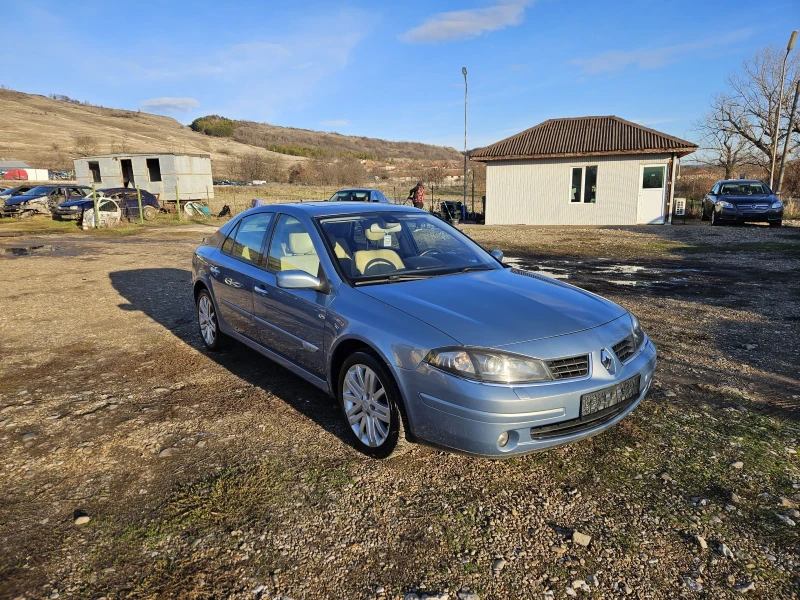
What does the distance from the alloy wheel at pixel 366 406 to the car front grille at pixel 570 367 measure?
37.9 inches

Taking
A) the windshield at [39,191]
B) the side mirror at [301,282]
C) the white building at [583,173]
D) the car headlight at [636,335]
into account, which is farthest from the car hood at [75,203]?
the car headlight at [636,335]

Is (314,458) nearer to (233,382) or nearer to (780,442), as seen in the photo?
(233,382)

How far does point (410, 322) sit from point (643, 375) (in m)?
1.49

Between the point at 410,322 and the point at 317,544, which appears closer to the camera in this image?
the point at 317,544

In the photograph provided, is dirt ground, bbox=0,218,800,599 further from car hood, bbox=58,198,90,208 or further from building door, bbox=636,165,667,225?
car hood, bbox=58,198,90,208

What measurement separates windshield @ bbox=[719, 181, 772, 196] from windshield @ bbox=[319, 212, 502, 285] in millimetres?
19250

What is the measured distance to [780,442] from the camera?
11.3 feet

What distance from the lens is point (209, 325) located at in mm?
5555

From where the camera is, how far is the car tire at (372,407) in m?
3.14

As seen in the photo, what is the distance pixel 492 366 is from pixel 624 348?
0.95 meters

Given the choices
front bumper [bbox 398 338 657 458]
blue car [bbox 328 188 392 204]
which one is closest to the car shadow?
front bumper [bbox 398 338 657 458]

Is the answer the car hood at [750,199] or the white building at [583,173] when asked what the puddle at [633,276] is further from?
the white building at [583,173]

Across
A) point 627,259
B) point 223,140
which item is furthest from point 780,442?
point 223,140

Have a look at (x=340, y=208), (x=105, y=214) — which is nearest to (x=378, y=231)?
(x=340, y=208)
